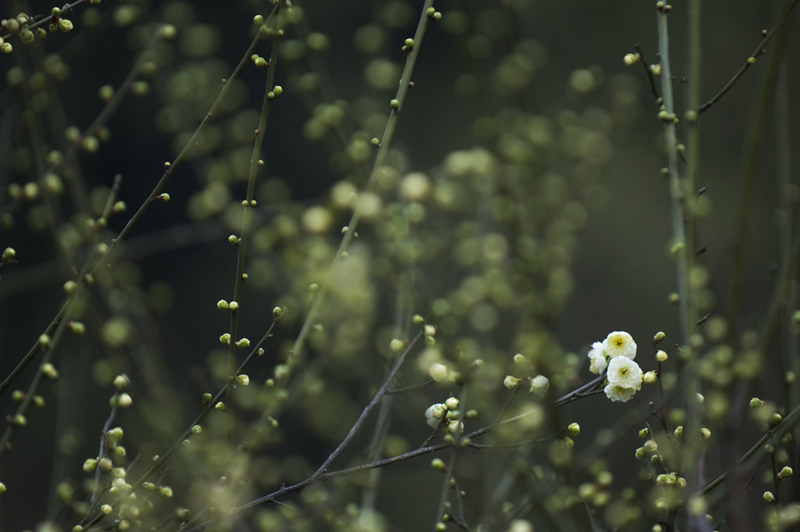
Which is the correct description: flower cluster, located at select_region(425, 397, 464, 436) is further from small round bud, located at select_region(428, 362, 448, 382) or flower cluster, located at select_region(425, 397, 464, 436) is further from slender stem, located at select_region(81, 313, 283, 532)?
slender stem, located at select_region(81, 313, 283, 532)

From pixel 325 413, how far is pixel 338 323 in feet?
0.83

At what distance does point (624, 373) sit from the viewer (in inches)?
32.7

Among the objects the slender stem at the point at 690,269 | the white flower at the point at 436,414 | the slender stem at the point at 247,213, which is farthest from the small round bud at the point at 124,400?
the slender stem at the point at 690,269

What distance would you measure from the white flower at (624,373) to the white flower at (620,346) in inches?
1.3

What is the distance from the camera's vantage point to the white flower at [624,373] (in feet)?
2.70

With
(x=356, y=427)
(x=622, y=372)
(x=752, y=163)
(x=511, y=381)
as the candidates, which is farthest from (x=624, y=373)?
(x=752, y=163)

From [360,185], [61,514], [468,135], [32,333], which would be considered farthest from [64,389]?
[468,135]

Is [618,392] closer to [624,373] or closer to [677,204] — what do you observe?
[624,373]

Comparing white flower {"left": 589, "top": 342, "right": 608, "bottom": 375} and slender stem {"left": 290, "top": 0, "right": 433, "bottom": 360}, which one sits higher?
slender stem {"left": 290, "top": 0, "right": 433, "bottom": 360}

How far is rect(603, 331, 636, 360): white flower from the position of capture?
34.2 inches

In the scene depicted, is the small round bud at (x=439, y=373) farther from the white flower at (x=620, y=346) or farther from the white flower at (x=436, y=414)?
the white flower at (x=620, y=346)

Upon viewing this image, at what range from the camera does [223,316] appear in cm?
328

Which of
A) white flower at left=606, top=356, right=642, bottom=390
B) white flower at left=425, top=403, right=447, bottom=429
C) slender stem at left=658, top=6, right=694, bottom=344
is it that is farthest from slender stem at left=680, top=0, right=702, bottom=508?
white flower at left=425, top=403, right=447, bottom=429

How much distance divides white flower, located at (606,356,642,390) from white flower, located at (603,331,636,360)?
3cm
